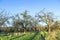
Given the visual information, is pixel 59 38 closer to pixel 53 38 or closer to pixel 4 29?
pixel 53 38

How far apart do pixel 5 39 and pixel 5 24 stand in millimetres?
17809

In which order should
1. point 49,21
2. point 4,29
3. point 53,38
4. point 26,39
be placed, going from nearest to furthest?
point 53,38
point 26,39
point 49,21
point 4,29

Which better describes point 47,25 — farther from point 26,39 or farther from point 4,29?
point 26,39

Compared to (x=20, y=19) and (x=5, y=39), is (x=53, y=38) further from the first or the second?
(x=20, y=19)

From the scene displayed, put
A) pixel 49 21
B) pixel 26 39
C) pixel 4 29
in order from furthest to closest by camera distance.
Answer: pixel 4 29 → pixel 49 21 → pixel 26 39

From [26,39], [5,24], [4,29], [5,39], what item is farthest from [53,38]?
[4,29]

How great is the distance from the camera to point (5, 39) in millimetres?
16062

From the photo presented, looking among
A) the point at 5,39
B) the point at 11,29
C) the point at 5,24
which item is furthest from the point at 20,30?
the point at 5,39

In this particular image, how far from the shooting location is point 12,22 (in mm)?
37531

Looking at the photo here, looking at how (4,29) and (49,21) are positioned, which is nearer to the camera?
(49,21)

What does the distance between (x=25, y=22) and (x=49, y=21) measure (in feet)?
23.9

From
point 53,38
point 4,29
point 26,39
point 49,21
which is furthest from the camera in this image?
point 4,29

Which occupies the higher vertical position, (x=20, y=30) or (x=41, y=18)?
(x=41, y=18)

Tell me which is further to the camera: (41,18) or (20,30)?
(20,30)
